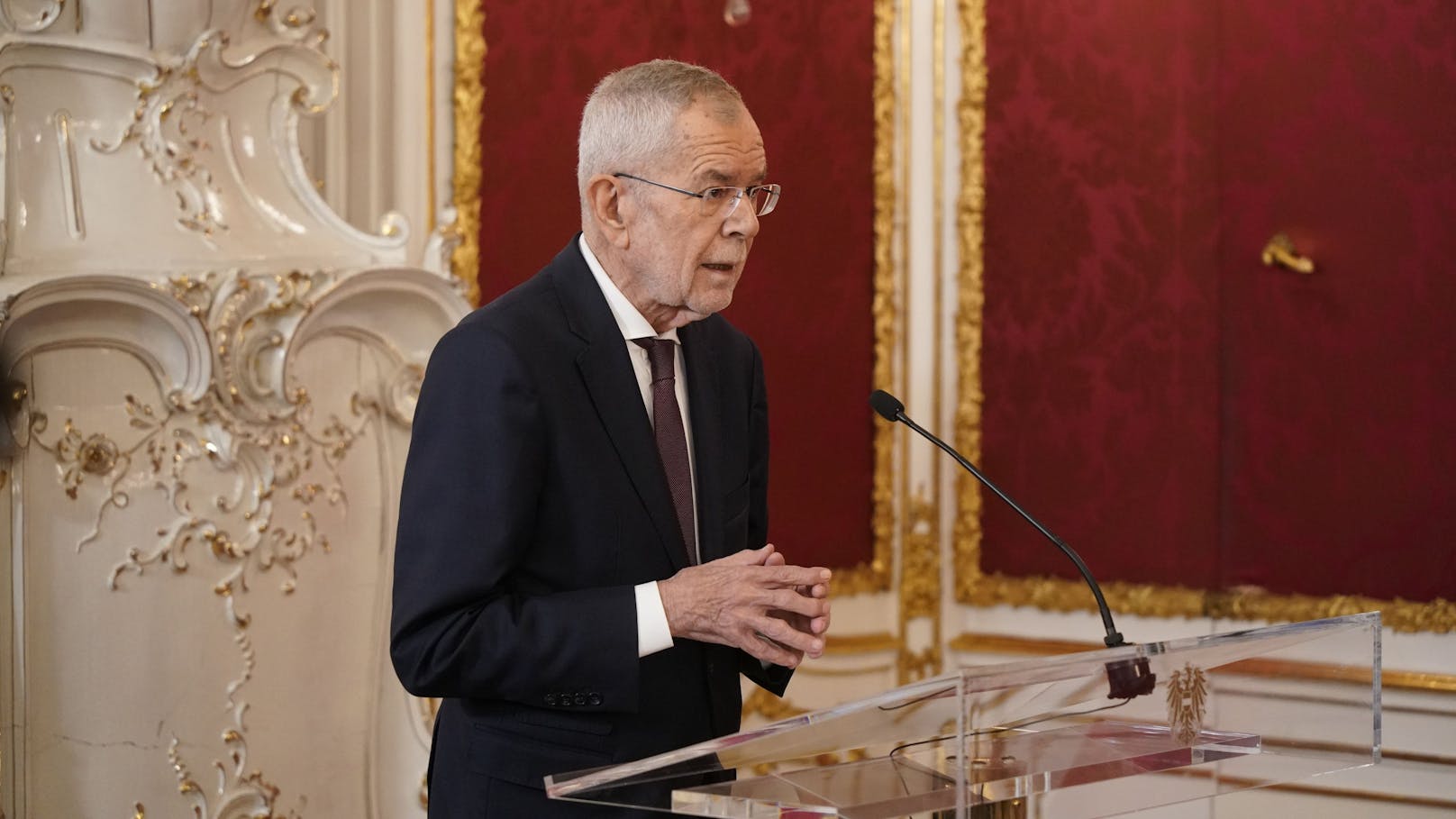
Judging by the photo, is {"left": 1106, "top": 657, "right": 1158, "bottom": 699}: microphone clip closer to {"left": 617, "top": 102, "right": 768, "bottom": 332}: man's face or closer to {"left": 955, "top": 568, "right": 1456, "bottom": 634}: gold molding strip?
{"left": 617, "top": 102, "right": 768, "bottom": 332}: man's face

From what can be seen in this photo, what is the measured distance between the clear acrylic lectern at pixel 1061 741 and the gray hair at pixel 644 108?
0.71 m

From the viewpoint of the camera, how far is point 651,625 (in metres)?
1.48

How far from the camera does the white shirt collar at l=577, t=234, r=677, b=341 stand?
1.69 metres

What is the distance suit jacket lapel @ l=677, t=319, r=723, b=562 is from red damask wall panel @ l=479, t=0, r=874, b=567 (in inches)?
59.2

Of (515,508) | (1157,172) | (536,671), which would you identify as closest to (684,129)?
(515,508)

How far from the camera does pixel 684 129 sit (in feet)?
5.30

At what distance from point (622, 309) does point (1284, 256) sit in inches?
92.1

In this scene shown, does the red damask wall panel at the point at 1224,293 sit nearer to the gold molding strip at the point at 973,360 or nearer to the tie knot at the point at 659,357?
the gold molding strip at the point at 973,360

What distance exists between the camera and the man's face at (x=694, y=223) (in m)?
1.62

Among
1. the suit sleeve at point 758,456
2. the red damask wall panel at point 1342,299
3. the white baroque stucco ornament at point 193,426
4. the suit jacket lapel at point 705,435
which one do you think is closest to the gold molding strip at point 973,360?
the red damask wall panel at point 1342,299

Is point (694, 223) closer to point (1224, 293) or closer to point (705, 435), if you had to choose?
point (705, 435)

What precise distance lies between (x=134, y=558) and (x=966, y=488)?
2332 mm

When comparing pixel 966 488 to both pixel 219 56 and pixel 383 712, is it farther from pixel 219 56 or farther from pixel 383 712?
pixel 219 56

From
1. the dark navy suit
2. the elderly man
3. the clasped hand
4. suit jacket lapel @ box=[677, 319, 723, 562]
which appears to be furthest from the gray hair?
the clasped hand
